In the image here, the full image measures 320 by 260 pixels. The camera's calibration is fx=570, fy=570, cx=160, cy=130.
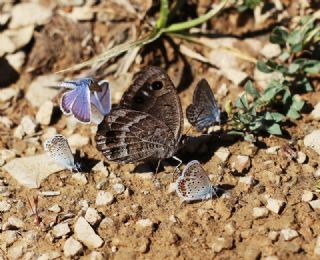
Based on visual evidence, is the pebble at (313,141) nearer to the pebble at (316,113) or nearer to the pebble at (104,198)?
the pebble at (316,113)

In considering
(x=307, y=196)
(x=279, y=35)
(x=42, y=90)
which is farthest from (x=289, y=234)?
(x=42, y=90)

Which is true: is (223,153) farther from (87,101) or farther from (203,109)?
(87,101)

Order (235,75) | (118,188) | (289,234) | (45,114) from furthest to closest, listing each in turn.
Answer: (235,75), (45,114), (118,188), (289,234)

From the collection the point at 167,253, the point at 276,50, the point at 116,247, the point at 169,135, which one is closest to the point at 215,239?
the point at 167,253

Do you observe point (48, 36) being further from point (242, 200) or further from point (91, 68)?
point (242, 200)

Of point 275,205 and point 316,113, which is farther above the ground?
point 316,113

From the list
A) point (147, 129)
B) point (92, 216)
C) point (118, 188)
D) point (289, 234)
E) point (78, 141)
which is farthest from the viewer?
point (78, 141)

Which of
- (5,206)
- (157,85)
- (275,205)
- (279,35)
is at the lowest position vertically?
(5,206)
